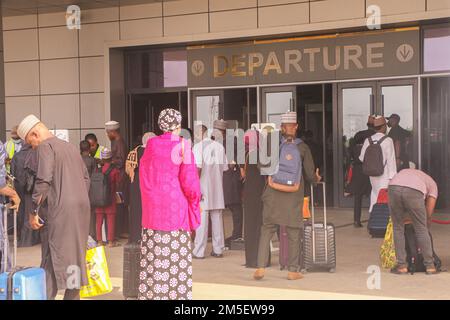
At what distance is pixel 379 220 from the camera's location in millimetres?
11961

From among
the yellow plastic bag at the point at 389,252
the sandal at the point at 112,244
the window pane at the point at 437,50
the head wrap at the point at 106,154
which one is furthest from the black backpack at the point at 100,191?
the window pane at the point at 437,50

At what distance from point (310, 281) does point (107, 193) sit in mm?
3788

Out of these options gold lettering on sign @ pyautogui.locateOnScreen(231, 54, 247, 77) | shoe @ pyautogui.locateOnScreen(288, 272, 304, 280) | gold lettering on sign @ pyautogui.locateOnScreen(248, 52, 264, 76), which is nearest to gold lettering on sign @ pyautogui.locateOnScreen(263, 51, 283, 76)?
gold lettering on sign @ pyautogui.locateOnScreen(248, 52, 264, 76)

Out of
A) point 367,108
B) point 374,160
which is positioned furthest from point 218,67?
point 374,160

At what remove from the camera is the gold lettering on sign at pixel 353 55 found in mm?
14297

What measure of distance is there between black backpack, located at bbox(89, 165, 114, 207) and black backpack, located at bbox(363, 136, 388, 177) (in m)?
3.87

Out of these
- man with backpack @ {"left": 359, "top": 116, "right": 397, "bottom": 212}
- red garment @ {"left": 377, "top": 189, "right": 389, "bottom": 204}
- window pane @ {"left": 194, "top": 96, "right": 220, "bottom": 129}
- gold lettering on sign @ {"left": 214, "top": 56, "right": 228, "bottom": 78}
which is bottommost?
red garment @ {"left": 377, "top": 189, "right": 389, "bottom": 204}

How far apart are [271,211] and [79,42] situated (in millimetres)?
8113

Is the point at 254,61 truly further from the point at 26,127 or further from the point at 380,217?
the point at 26,127

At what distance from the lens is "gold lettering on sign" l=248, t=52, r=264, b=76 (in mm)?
14977

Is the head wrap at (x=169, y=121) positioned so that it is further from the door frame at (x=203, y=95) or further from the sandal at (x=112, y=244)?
the door frame at (x=203, y=95)

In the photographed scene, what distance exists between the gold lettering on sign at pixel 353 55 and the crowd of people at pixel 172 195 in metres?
1.24

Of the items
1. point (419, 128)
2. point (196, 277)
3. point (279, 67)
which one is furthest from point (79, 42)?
point (196, 277)

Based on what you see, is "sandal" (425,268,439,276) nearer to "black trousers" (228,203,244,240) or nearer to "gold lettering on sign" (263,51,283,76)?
"black trousers" (228,203,244,240)
